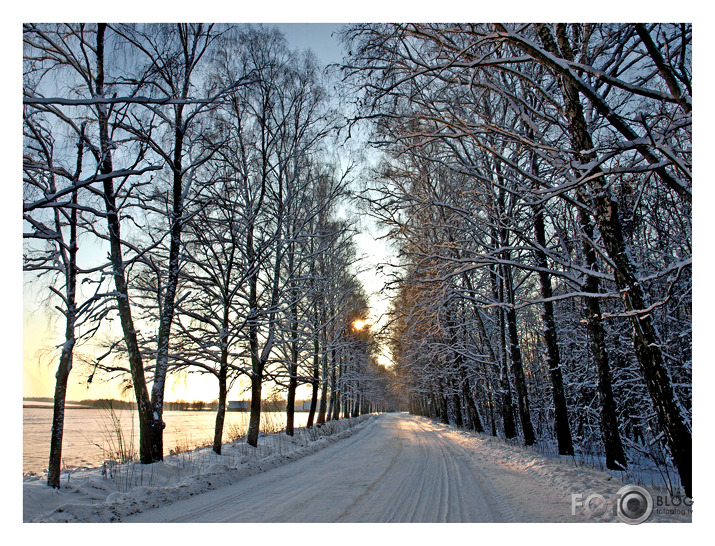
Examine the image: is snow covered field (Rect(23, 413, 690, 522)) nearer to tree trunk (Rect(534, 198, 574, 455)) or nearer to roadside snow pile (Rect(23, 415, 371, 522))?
roadside snow pile (Rect(23, 415, 371, 522))

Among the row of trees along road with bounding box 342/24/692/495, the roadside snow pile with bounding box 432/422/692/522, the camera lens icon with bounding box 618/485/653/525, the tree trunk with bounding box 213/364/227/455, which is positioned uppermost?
the row of trees along road with bounding box 342/24/692/495

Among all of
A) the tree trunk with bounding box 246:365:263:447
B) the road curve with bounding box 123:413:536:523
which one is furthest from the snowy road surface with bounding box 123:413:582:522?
the tree trunk with bounding box 246:365:263:447

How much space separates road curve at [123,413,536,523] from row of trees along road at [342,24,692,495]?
2521 mm

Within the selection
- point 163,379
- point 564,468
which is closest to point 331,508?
point 564,468

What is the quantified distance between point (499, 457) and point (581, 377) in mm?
6077

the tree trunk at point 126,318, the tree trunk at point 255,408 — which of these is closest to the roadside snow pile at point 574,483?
the tree trunk at point 255,408

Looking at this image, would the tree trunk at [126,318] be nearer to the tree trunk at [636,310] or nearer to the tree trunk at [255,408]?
the tree trunk at [255,408]

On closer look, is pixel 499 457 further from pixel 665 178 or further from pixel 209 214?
pixel 209 214

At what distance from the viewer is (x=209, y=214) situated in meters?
10.0

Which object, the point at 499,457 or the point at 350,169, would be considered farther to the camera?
the point at 350,169

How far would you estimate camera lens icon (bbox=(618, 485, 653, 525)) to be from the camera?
152 inches

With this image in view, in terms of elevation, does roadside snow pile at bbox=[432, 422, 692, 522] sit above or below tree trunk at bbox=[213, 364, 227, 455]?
below

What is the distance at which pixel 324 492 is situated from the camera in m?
5.46

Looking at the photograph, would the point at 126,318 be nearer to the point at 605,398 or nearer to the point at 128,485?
the point at 128,485
